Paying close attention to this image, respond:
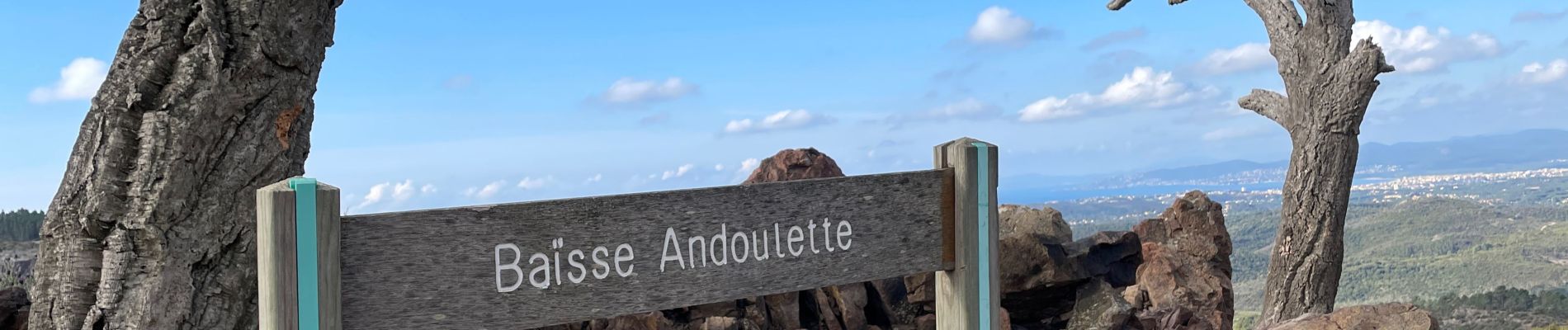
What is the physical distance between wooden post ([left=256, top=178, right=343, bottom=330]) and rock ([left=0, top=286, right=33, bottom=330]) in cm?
455

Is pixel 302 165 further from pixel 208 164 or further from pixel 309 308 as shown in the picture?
pixel 309 308

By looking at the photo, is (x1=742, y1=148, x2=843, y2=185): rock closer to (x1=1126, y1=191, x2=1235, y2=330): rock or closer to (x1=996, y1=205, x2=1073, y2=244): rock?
(x1=996, y1=205, x2=1073, y2=244): rock

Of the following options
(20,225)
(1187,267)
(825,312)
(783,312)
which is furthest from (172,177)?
(20,225)

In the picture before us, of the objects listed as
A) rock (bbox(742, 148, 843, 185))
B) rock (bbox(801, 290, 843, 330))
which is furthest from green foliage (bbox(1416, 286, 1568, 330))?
rock (bbox(801, 290, 843, 330))

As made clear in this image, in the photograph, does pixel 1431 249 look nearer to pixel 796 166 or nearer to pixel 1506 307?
pixel 1506 307

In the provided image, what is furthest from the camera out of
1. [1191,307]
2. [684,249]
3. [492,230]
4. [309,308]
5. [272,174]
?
[1191,307]

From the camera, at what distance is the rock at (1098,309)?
9.00 m

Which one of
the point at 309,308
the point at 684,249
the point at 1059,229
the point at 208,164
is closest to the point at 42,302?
the point at 208,164

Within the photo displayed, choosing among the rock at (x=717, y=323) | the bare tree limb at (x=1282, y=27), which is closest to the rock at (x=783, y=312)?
the rock at (x=717, y=323)

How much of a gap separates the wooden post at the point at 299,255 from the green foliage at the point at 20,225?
13691 millimetres

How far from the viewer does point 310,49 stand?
643cm

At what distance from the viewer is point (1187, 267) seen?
34.4 feet

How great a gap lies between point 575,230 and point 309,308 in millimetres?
745

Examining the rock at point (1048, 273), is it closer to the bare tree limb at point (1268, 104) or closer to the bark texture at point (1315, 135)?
the bark texture at point (1315, 135)
